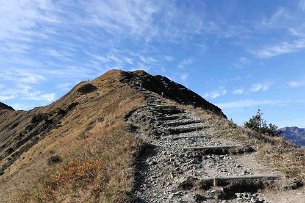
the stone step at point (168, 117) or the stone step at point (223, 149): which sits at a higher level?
the stone step at point (168, 117)

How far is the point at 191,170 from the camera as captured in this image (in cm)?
2091

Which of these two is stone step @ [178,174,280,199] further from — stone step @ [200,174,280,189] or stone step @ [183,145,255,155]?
stone step @ [183,145,255,155]

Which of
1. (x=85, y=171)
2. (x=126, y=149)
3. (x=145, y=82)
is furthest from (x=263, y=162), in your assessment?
(x=145, y=82)

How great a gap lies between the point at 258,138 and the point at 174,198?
1070cm

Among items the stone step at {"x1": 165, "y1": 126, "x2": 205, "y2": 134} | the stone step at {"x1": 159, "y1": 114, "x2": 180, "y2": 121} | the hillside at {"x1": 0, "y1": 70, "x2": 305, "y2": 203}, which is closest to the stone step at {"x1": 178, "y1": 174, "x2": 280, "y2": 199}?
the hillside at {"x1": 0, "y1": 70, "x2": 305, "y2": 203}

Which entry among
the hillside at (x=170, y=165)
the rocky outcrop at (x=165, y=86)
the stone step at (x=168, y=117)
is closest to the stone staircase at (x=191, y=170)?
the hillside at (x=170, y=165)

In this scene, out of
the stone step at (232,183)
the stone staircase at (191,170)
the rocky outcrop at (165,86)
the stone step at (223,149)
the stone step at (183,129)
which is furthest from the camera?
the rocky outcrop at (165,86)

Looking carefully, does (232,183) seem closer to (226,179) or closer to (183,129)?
(226,179)

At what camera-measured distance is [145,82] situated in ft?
219

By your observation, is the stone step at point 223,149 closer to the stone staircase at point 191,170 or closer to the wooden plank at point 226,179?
the stone staircase at point 191,170

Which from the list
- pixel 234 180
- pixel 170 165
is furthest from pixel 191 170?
pixel 234 180

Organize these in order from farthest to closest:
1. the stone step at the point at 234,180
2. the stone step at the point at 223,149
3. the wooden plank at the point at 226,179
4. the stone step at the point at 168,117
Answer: the stone step at the point at 168,117 → the stone step at the point at 223,149 → the wooden plank at the point at 226,179 → the stone step at the point at 234,180

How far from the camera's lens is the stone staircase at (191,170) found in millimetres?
18078

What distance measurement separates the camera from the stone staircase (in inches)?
712
